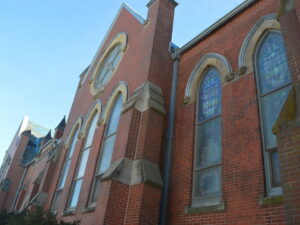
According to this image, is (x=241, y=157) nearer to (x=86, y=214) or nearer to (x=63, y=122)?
(x=86, y=214)

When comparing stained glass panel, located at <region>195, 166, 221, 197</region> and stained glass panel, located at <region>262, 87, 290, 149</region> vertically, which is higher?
stained glass panel, located at <region>262, 87, 290, 149</region>

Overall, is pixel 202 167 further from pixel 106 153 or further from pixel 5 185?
pixel 5 185

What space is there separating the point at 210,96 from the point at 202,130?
40.0 inches

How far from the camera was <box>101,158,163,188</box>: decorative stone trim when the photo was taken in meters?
7.20

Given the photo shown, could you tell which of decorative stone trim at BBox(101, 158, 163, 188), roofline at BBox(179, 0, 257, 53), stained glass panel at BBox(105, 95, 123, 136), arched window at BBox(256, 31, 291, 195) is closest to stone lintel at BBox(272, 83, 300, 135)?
arched window at BBox(256, 31, 291, 195)

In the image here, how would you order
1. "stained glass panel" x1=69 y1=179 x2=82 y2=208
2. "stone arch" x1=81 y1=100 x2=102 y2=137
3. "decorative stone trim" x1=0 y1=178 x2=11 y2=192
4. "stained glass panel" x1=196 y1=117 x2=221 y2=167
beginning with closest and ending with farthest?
"stained glass panel" x1=196 y1=117 x2=221 y2=167, "stained glass panel" x1=69 y1=179 x2=82 y2=208, "stone arch" x1=81 y1=100 x2=102 y2=137, "decorative stone trim" x1=0 y1=178 x2=11 y2=192

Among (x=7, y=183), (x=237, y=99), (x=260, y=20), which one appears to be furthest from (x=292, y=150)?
(x=7, y=183)

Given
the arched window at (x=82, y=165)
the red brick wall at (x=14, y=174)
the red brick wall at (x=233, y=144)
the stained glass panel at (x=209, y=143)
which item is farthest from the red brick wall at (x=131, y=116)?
the red brick wall at (x=14, y=174)

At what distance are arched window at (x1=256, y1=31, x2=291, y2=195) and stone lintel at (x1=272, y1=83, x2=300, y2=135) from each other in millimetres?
1464

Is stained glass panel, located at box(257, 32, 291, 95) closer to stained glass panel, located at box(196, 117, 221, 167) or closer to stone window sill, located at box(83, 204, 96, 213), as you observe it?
stained glass panel, located at box(196, 117, 221, 167)

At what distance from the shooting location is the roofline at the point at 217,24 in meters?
7.82

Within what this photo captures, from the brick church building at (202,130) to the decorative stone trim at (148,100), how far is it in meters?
0.04

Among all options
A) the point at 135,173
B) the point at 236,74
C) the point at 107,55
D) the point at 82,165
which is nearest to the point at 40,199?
the point at 82,165

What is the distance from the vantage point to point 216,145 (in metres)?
7.09
